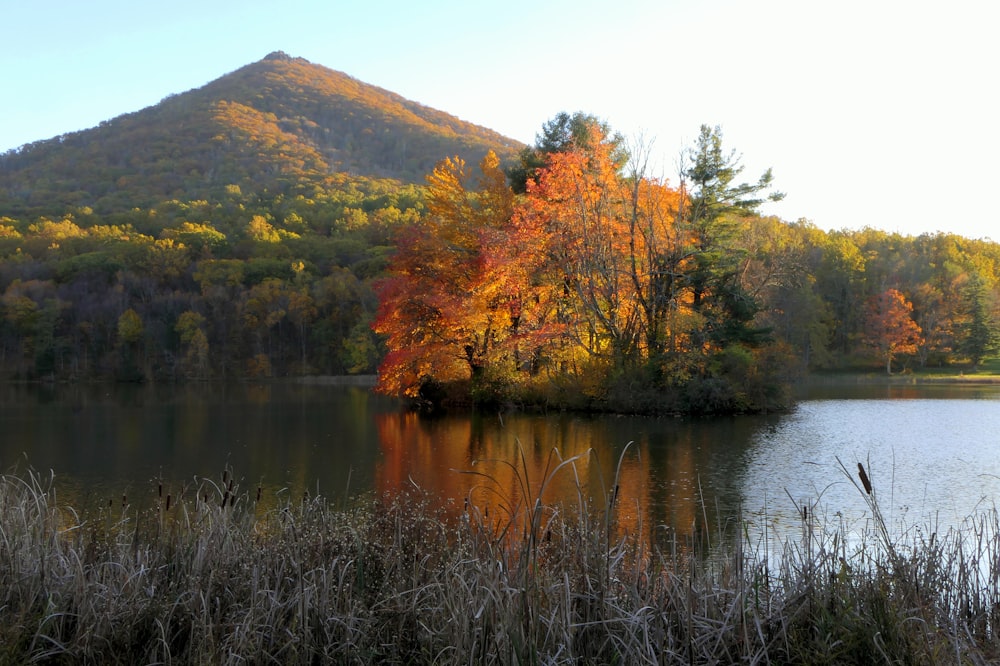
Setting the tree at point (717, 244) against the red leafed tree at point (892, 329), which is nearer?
the tree at point (717, 244)

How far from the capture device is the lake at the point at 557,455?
1048 cm

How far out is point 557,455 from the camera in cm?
623

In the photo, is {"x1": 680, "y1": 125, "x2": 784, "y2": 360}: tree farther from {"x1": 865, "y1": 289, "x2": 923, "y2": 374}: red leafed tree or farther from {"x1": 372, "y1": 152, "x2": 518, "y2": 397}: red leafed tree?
{"x1": 865, "y1": 289, "x2": 923, "y2": 374}: red leafed tree

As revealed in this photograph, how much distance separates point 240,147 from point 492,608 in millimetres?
89140

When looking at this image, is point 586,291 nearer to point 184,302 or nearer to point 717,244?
point 717,244

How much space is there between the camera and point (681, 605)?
175 inches

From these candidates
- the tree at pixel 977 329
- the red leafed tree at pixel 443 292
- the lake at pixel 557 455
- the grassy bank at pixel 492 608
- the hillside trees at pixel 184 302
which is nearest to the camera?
the grassy bank at pixel 492 608

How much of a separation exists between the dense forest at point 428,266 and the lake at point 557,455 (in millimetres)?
2739

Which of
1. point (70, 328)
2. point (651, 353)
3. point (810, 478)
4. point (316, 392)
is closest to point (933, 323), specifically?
point (651, 353)

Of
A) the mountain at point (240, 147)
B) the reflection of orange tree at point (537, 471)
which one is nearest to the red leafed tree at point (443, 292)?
the reflection of orange tree at point (537, 471)

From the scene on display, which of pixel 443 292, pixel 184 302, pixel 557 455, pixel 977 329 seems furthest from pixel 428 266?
pixel 977 329

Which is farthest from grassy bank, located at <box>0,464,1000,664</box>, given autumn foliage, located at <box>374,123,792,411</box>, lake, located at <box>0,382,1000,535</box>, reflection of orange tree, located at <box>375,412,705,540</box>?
autumn foliage, located at <box>374,123,792,411</box>

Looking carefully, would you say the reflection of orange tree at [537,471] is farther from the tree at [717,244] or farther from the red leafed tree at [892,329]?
the red leafed tree at [892,329]

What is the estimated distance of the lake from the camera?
10.5m
